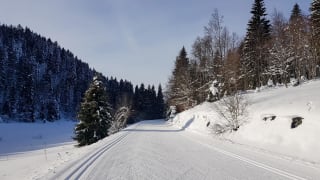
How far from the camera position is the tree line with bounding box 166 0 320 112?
40.7 m

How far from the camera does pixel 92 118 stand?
32.3 m

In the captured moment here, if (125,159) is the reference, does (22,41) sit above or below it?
above

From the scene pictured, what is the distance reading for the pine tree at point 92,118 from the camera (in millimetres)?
31547

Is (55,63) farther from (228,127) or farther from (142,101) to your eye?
(228,127)

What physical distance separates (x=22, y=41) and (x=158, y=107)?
61.3m

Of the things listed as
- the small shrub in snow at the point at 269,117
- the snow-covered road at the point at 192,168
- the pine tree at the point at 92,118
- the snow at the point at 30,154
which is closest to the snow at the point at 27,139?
the snow at the point at 30,154

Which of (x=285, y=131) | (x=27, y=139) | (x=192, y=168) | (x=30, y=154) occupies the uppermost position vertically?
(x=285, y=131)

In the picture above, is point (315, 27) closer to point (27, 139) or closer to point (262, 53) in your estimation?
point (262, 53)

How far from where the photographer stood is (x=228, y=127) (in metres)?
23.4

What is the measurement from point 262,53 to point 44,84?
306 feet

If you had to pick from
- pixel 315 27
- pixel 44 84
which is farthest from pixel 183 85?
pixel 44 84

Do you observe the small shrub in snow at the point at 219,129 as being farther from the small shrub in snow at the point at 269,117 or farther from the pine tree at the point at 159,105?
the pine tree at the point at 159,105

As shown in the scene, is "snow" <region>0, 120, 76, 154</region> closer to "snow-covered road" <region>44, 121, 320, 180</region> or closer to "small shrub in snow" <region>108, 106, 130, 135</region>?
"small shrub in snow" <region>108, 106, 130, 135</region>

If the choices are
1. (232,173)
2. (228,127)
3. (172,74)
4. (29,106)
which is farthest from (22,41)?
(232,173)
